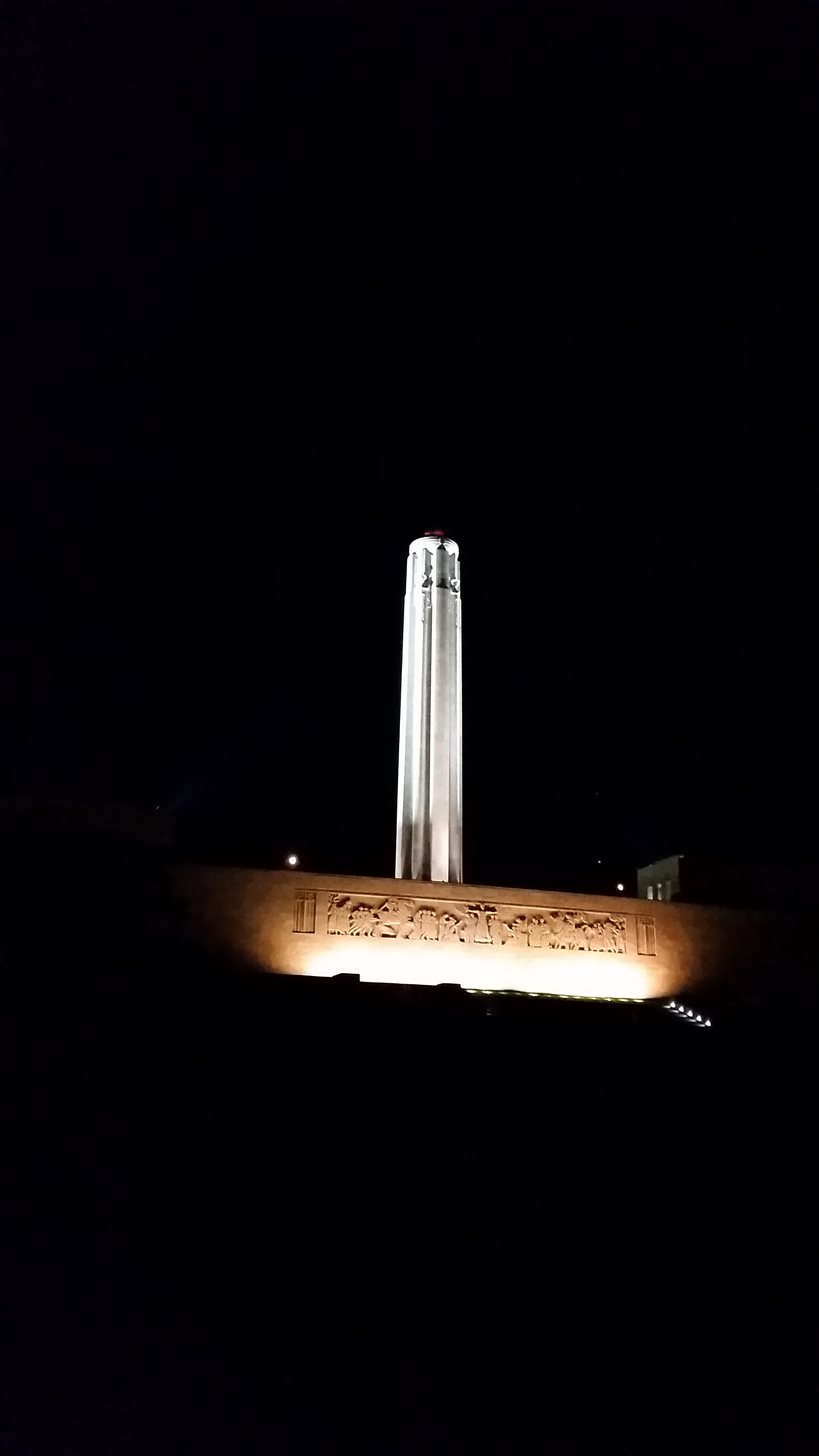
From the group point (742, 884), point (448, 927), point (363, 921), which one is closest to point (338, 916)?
point (363, 921)

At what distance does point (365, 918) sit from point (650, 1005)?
12.6ft

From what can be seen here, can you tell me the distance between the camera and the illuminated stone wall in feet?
43.3

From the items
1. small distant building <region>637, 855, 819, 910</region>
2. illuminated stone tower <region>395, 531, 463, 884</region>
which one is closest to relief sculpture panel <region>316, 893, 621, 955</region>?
illuminated stone tower <region>395, 531, 463, 884</region>

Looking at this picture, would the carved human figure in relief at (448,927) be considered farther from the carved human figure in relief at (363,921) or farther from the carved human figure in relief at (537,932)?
the carved human figure in relief at (537,932)

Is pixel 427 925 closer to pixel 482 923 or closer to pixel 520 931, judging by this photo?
pixel 482 923

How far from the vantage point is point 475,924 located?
560 inches

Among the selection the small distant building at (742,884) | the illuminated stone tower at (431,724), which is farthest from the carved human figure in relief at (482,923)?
the small distant building at (742,884)

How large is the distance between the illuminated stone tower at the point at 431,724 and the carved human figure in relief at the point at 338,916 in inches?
64.8

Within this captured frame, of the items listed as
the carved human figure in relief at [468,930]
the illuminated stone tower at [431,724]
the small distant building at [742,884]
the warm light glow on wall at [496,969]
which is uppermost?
the illuminated stone tower at [431,724]

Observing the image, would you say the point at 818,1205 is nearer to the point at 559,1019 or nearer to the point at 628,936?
the point at 559,1019

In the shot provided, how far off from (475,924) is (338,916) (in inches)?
72.1

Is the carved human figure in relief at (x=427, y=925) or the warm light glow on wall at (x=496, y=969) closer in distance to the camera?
the warm light glow on wall at (x=496, y=969)

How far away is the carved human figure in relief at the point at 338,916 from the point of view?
1359 cm

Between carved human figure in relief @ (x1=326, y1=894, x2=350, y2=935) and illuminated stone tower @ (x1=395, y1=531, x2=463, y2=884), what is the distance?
64.8 inches
